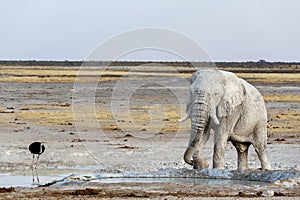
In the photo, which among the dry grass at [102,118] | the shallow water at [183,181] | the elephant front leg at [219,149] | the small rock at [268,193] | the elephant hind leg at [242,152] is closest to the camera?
the small rock at [268,193]

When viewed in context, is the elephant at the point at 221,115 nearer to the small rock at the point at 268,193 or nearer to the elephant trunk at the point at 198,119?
the elephant trunk at the point at 198,119

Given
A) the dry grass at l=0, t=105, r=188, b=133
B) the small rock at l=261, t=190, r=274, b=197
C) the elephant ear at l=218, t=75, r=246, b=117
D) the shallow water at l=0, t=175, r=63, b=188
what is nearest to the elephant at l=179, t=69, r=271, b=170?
the elephant ear at l=218, t=75, r=246, b=117

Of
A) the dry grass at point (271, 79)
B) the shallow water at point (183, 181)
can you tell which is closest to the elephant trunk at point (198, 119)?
the shallow water at point (183, 181)

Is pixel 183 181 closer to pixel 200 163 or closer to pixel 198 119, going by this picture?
pixel 200 163

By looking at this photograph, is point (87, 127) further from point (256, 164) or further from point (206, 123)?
point (206, 123)

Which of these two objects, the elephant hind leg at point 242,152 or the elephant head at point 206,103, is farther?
the elephant hind leg at point 242,152

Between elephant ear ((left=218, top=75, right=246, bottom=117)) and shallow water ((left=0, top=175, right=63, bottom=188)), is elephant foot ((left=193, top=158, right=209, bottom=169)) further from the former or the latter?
shallow water ((left=0, top=175, right=63, bottom=188))

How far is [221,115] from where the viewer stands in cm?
1577

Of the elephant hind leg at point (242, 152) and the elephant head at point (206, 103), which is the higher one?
the elephant head at point (206, 103)

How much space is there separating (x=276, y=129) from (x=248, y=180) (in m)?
12.5

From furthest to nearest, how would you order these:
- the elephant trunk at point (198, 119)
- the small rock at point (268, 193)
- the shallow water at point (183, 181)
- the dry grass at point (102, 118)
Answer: the dry grass at point (102, 118) < the elephant trunk at point (198, 119) < the shallow water at point (183, 181) < the small rock at point (268, 193)

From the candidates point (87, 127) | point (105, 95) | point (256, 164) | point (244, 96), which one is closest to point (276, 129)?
point (87, 127)

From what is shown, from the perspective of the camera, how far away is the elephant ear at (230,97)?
15.8 metres

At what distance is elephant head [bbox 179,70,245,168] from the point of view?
15516 mm
